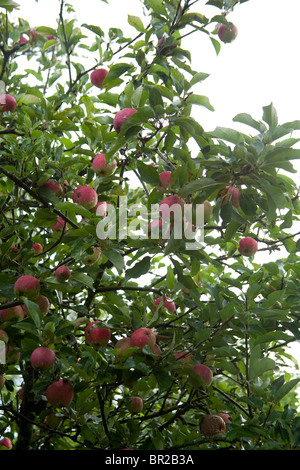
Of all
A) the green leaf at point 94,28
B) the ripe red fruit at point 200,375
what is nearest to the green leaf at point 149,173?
the ripe red fruit at point 200,375

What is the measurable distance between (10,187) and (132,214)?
0.64 metres

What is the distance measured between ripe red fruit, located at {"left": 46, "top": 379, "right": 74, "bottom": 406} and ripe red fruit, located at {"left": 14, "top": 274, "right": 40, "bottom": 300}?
1.16ft

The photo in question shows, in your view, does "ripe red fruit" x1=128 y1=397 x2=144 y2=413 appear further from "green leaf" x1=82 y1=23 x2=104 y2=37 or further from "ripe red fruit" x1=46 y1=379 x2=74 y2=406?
"green leaf" x1=82 y1=23 x2=104 y2=37

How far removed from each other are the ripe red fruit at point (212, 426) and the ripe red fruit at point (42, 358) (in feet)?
2.47

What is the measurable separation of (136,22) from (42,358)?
1615 mm

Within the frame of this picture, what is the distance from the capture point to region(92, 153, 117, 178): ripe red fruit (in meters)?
2.10

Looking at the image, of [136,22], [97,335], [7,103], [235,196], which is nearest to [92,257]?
[97,335]

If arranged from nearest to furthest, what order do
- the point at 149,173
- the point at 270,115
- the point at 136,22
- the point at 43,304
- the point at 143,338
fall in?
the point at 270,115 < the point at 143,338 < the point at 149,173 < the point at 43,304 < the point at 136,22

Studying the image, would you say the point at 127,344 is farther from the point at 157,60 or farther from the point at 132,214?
the point at 157,60

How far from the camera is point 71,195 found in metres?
2.12

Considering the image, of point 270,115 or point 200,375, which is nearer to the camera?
point 270,115

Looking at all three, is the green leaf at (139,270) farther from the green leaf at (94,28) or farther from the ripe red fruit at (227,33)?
the green leaf at (94,28)

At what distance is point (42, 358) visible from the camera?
1712 millimetres

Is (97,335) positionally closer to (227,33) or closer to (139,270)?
(139,270)
